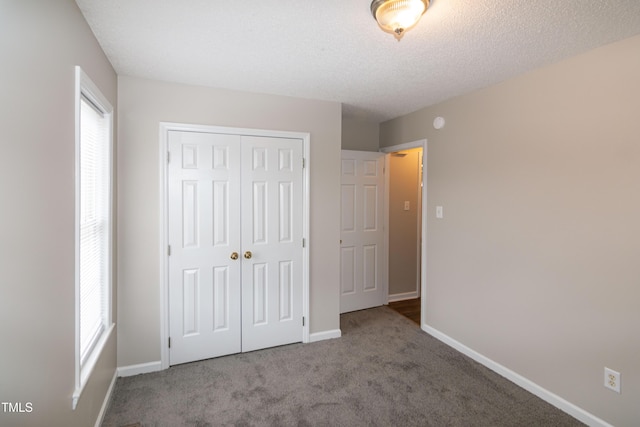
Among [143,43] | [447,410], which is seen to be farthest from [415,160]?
[143,43]

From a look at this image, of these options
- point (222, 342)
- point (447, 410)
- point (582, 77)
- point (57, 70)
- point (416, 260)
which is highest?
point (582, 77)

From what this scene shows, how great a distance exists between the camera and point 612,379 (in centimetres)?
193

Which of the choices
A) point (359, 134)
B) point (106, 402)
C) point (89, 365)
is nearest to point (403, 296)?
point (359, 134)

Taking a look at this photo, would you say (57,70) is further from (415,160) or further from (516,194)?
(415,160)

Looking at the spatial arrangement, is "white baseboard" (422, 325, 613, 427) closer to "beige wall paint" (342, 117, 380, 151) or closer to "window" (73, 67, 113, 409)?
"beige wall paint" (342, 117, 380, 151)

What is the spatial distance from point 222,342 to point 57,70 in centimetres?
236

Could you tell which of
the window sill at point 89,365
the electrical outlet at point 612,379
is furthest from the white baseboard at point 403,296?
the window sill at point 89,365

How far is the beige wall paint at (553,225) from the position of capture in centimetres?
188

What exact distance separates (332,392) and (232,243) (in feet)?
4.89

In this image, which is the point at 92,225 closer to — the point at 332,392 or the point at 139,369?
the point at 139,369

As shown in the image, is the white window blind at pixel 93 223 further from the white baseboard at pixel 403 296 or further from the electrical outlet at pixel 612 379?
the white baseboard at pixel 403 296

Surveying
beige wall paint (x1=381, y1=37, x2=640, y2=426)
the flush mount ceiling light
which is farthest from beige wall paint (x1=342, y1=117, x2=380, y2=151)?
the flush mount ceiling light

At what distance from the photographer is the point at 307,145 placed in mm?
3068

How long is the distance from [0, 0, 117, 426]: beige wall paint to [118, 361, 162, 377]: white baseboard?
0.97m
